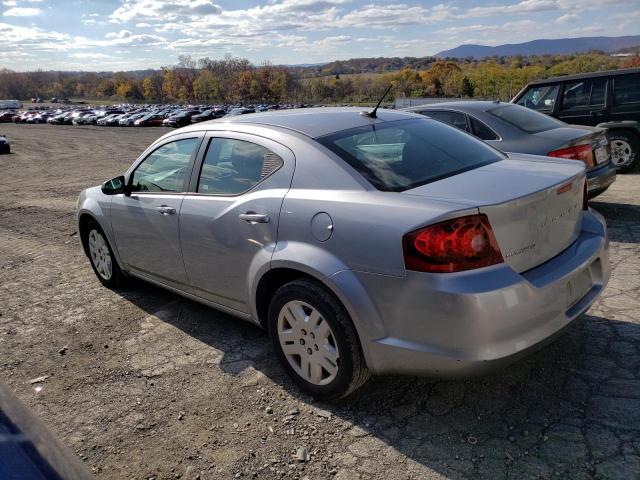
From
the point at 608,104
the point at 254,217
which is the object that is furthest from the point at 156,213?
the point at 608,104

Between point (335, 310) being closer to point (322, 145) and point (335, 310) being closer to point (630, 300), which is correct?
point (322, 145)

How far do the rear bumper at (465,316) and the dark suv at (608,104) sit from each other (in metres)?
7.23

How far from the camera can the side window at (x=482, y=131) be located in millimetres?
6144

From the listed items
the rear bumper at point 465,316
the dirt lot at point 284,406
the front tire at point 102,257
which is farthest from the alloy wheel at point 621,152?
the front tire at point 102,257

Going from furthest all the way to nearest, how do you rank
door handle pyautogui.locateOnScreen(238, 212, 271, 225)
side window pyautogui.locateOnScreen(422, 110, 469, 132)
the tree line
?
the tree line
side window pyautogui.locateOnScreen(422, 110, 469, 132)
door handle pyautogui.locateOnScreen(238, 212, 271, 225)

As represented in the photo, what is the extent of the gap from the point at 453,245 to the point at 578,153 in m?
4.12

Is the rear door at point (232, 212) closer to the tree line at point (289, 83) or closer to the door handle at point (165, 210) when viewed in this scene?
the door handle at point (165, 210)

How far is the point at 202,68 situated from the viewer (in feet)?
545

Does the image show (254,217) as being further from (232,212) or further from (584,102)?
(584,102)

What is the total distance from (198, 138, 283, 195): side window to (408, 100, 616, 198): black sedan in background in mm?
3478

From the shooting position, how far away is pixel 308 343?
296 cm

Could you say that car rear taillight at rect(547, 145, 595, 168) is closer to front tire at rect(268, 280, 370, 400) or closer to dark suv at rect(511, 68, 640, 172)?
dark suv at rect(511, 68, 640, 172)

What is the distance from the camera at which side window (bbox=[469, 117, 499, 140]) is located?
6.14m

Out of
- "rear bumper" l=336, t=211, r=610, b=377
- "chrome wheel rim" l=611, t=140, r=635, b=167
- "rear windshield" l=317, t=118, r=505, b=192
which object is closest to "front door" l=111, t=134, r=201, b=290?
"rear windshield" l=317, t=118, r=505, b=192
